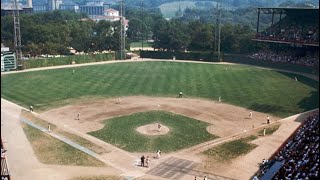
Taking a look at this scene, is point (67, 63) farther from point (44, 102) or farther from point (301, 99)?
point (301, 99)

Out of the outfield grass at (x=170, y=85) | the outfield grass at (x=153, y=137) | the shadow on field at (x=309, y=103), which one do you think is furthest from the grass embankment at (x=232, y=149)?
the shadow on field at (x=309, y=103)

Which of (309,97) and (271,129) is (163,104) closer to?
(271,129)

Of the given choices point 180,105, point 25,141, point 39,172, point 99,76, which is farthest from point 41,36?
point 39,172

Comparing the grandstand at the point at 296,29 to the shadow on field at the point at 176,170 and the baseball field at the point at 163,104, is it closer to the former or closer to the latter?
the baseball field at the point at 163,104

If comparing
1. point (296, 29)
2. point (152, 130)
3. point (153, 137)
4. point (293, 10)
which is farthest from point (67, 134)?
point (293, 10)

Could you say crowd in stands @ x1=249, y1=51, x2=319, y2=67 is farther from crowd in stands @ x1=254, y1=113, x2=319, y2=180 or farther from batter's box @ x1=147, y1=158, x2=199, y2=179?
batter's box @ x1=147, y1=158, x2=199, y2=179
